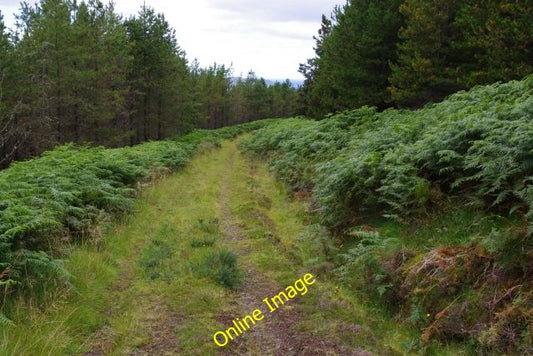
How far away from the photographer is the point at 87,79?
25.1 m

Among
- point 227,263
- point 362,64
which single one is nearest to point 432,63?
point 362,64

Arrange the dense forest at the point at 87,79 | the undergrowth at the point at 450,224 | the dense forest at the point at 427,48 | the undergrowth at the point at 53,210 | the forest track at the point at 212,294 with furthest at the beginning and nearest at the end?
the dense forest at the point at 87,79, the dense forest at the point at 427,48, the undergrowth at the point at 53,210, the forest track at the point at 212,294, the undergrowth at the point at 450,224

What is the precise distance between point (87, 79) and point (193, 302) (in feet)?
75.1

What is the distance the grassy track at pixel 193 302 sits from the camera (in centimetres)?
487

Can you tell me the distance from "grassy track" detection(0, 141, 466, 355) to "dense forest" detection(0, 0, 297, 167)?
28.8 ft

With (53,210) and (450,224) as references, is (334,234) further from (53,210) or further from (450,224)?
(53,210)

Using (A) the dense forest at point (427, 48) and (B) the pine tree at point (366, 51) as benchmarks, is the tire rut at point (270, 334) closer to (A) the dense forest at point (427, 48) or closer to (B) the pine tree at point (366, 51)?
(A) the dense forest at point (427, 48)

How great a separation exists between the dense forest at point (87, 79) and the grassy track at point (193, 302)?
28.8 ft

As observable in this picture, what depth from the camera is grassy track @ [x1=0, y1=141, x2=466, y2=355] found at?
4871 millimetres

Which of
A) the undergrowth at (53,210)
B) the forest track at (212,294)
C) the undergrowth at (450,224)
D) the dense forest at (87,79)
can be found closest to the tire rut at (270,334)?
the forest track at (212,294)

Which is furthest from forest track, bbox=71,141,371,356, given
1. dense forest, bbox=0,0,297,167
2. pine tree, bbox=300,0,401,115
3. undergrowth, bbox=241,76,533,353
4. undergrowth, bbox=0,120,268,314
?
pine tree, bbox=300,0,401,115

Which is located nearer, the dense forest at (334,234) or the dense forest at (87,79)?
the dense forest at (334,234)

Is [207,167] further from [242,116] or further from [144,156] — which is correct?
[242,116]

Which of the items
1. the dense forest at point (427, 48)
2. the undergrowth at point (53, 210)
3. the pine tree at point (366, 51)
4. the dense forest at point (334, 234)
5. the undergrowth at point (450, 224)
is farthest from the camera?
the pine tree at point (366, 51)
